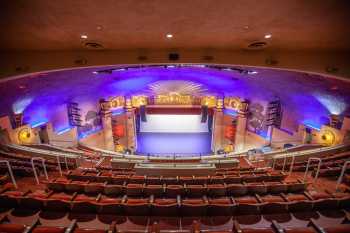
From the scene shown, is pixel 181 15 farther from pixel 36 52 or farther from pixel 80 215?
pixel 36 52

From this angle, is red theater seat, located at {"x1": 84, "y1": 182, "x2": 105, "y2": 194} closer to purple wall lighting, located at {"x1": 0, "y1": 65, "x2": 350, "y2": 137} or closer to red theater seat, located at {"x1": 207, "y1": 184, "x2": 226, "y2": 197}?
red theater seat, located at {"x1": 207, "y1": 184, "x2": 226, "y2": 197}

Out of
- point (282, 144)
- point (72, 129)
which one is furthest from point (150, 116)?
point (282, 144)

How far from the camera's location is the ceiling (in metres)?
5.14

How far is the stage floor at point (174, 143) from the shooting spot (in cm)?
2087

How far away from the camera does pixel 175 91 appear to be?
20.3 m

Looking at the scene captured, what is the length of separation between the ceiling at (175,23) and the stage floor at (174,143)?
44.1ft

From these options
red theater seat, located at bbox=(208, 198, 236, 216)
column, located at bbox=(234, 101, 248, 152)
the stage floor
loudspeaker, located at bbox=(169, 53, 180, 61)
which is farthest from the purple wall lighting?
red theater seat, located at bbox=(208, 198, 236, 216)

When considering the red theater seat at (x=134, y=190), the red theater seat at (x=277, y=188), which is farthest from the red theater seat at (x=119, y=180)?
the red theater seat at (x=277, y=188)

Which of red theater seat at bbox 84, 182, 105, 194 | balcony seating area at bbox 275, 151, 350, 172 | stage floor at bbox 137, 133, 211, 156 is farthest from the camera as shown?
stage floor at bbox 137, 133, 211, 156

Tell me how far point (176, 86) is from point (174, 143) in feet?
19.4

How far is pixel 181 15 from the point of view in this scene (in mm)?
5777

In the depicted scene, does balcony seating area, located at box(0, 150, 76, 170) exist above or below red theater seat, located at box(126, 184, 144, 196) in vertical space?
below

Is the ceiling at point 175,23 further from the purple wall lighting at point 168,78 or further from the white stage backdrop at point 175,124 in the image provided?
the white stage backdrop at point 175,124

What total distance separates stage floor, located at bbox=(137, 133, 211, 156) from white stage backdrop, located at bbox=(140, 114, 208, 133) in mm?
548
